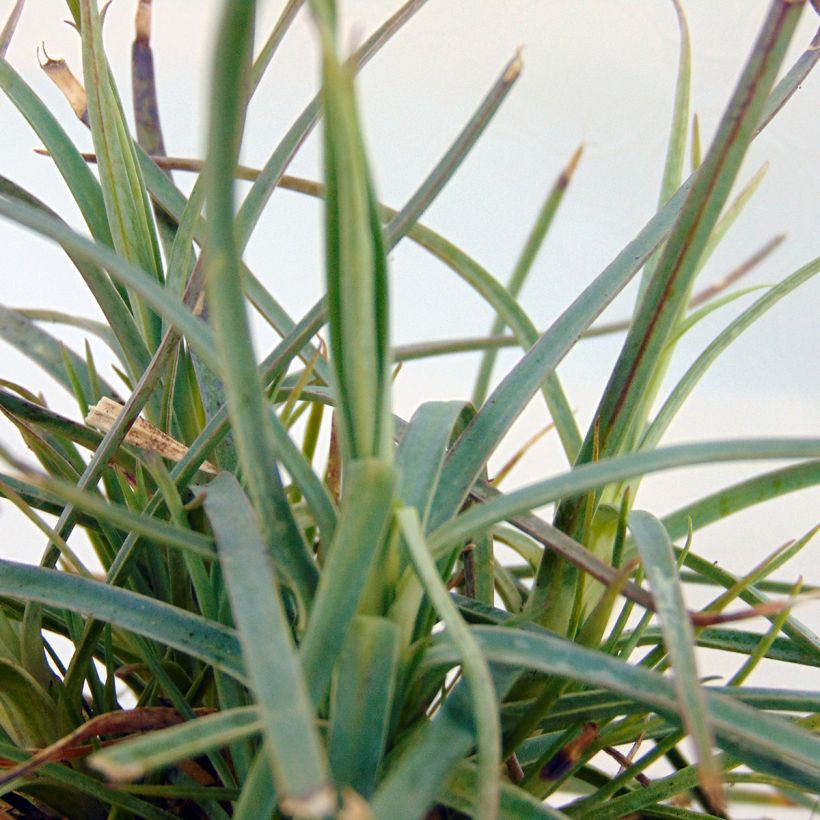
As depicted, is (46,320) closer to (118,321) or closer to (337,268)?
(118,321)

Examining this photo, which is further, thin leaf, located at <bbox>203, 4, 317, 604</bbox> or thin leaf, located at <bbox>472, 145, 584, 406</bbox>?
thin leaf, located at <bbox>472, 145, 584, 406</bbox>

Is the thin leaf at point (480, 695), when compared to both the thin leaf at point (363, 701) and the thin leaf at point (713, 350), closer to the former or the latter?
the thin leaf at point (363, 701)

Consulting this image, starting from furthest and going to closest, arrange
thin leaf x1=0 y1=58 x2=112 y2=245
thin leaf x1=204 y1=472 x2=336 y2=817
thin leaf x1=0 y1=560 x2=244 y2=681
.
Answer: thin leaf x1=0 y1=58 x2=112 y2=245
thin leaf x1=0 y1=560 x2=244 y2=681
thin leaf x1=204 y1=472 x2=336 y2=817

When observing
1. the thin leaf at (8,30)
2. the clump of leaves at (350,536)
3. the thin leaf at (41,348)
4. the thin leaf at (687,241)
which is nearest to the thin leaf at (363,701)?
the clump of leaves at (350,536)

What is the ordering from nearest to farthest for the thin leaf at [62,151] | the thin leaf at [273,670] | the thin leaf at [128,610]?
the thin leaf at [273,670] → the thin leaf at [128,610] → the thin leaf at [62,151]

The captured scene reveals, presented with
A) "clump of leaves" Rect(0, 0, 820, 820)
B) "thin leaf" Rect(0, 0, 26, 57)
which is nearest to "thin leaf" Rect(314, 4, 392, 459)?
"clump of leaves" Rect(0, 0, 820, 820)

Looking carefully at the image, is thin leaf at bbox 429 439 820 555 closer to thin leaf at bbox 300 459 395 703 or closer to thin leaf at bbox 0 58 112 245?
thin leaf at bbox 300 459 395 703

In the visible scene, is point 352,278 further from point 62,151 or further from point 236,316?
point 62,151

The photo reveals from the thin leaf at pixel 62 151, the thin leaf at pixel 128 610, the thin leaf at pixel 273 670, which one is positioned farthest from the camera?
the thin leaf at pixel 62 151
